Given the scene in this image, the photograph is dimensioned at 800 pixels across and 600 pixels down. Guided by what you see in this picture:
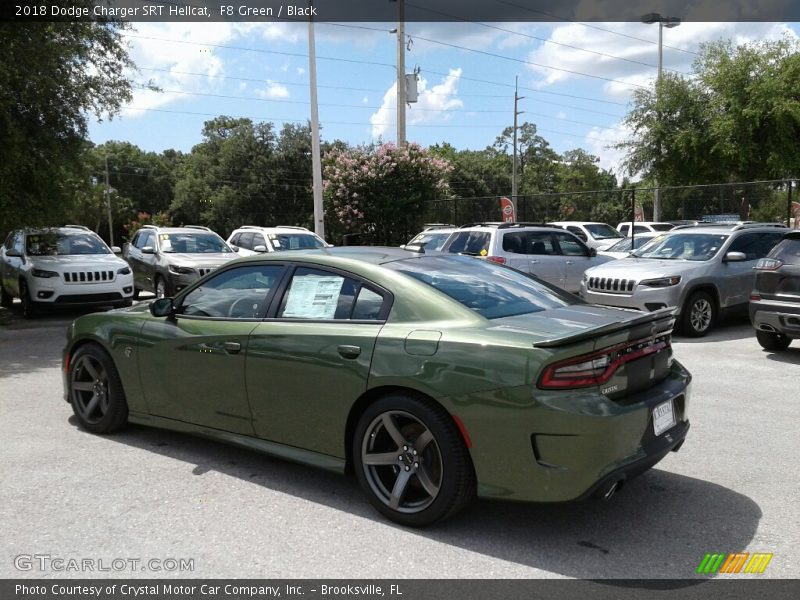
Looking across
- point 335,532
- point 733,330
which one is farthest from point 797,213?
point 335,532

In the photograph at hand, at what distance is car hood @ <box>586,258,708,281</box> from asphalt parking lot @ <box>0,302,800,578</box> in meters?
5.18

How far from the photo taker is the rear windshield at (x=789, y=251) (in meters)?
8.59

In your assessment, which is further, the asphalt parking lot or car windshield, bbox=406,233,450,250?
car windshield, bbox=406,233,450,250

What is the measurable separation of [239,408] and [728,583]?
2933mm

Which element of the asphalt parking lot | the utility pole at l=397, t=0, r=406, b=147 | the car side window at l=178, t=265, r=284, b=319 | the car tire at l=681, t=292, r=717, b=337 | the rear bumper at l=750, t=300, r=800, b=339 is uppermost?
the utility pole at l=397, t=0, r=406, b=147

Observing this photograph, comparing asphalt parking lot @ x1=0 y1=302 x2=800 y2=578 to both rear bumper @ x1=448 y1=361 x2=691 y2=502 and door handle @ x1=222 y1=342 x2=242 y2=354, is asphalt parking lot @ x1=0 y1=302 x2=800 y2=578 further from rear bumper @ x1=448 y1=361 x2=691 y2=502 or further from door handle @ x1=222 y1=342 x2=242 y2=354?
door handle @ x1=222 y1=342 x2=242 y2=354

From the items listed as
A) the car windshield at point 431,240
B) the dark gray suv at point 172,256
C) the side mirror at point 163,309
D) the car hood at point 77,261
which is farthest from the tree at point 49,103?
→ the side mirror at point 163,309

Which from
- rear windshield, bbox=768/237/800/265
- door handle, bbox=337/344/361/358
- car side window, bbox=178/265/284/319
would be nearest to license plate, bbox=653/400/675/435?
door handle, bbox=337/344/361/358

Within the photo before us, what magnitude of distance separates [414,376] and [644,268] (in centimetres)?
825

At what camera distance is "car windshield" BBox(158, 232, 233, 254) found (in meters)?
15.8

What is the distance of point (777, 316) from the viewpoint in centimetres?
866

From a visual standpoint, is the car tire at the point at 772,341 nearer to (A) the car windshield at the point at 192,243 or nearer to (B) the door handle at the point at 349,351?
(B) the door handle at the point at 349,351

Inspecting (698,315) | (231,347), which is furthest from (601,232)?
(231,347)

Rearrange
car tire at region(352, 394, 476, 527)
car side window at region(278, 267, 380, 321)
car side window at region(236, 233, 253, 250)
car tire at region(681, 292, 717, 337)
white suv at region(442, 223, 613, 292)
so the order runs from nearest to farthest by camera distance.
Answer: car tire at region(352, 394, 476, 527) → car side window at region(278, 267, 380, 321) → car tire at region(681, 292, 717, 337) → white suv at region(442, 223, 613, 292) → car side window at region(236, 233, 253, 250)
